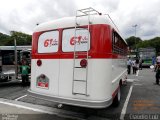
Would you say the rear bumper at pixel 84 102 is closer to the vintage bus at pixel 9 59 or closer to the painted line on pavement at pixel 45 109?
the painted line on pavement at pixel 45 109

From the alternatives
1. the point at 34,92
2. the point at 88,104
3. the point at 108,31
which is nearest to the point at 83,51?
the point at 108,31

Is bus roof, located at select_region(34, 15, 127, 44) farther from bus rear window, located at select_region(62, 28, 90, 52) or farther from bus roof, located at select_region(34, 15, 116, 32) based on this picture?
bus rear window, located at select_region(62, 28, 90, 52)

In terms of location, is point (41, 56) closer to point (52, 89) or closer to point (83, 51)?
point (52, 89)

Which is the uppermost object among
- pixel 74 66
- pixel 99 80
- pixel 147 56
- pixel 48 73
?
A: pixel 147 56

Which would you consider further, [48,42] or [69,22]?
[48,42]

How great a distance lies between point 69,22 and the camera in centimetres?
589

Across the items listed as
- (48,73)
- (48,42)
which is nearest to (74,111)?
(48,73)

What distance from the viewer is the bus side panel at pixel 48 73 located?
600 cm

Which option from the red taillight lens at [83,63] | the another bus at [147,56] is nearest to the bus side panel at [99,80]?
the red taillight lens at [83,63]

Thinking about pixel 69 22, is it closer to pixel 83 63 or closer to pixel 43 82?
pixel 83 63

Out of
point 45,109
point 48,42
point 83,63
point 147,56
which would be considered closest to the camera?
point 83,63

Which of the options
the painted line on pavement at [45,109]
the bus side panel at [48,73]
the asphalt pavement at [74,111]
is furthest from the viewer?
the painted line on pavement at [45,109]

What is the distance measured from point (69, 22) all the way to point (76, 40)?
1.93ft

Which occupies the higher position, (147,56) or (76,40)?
(76,40)
